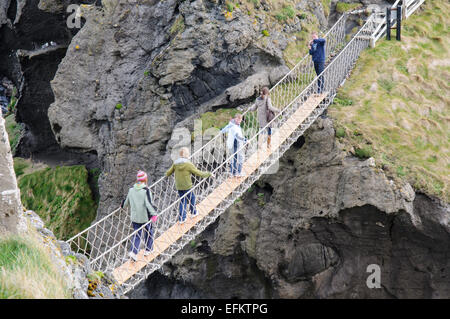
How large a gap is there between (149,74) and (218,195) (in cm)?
523

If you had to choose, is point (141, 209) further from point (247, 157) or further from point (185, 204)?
point (247, 157)

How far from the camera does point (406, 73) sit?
12.7 m

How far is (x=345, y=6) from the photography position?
50.7ft

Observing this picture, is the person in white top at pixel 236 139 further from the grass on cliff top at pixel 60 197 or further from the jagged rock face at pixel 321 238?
the grass on cliff top at pixel 60 197

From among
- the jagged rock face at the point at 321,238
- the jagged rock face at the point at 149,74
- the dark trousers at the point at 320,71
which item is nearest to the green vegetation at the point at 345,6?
the jagged rock face at the point at 149,74

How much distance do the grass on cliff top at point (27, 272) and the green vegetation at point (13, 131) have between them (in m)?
16.2

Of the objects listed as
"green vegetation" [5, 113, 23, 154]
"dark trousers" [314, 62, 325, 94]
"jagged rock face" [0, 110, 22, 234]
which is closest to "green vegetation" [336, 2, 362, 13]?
"dark trousers" [314, 62, 325, 94]

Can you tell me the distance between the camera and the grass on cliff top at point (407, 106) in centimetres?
1055

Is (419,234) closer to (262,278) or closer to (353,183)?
(353,183)

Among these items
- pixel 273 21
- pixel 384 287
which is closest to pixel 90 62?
pixel 273 21

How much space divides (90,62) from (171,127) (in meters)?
3.64

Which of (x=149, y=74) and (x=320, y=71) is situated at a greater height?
(x=149, y=74)

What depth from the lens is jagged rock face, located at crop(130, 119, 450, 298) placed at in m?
10.2

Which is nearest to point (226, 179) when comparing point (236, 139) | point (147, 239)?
point (236, 139)
